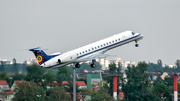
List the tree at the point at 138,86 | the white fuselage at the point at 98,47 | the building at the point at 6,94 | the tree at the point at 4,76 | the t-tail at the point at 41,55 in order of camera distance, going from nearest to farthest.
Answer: the white fuselage at the point at 98,47 < the t-tail at the point at 41,55 < the tree at the point at 4,76 < the building at the point at 6,94 < the tree at the point at 138,86

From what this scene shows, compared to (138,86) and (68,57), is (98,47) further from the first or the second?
(138,86)

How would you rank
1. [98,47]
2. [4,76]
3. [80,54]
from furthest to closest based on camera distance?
1. [4,76]
2. [98,47]
3. [80,54]

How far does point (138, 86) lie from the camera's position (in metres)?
153

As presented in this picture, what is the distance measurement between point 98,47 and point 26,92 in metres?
34.4

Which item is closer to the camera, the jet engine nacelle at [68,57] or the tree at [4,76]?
the jet engine nacelle at [68,57]

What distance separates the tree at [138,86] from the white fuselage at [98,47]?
6965 cm

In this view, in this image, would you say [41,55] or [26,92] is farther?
[26,92]

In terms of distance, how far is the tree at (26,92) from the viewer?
9762cm

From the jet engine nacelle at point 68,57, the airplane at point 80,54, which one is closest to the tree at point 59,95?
the airplane at point 80,54

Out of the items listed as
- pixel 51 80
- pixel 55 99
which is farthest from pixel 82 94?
pixel 55 99

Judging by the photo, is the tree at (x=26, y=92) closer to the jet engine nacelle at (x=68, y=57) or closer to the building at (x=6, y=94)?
the building at (x=6, y=94)

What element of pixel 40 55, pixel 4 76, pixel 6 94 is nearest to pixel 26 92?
pixel 6 94

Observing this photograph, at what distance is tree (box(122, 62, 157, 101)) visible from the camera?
148m

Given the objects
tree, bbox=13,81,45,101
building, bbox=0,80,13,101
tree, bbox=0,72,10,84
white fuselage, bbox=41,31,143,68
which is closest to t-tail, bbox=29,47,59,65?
white fuselage, bbox=41,31,143,68
